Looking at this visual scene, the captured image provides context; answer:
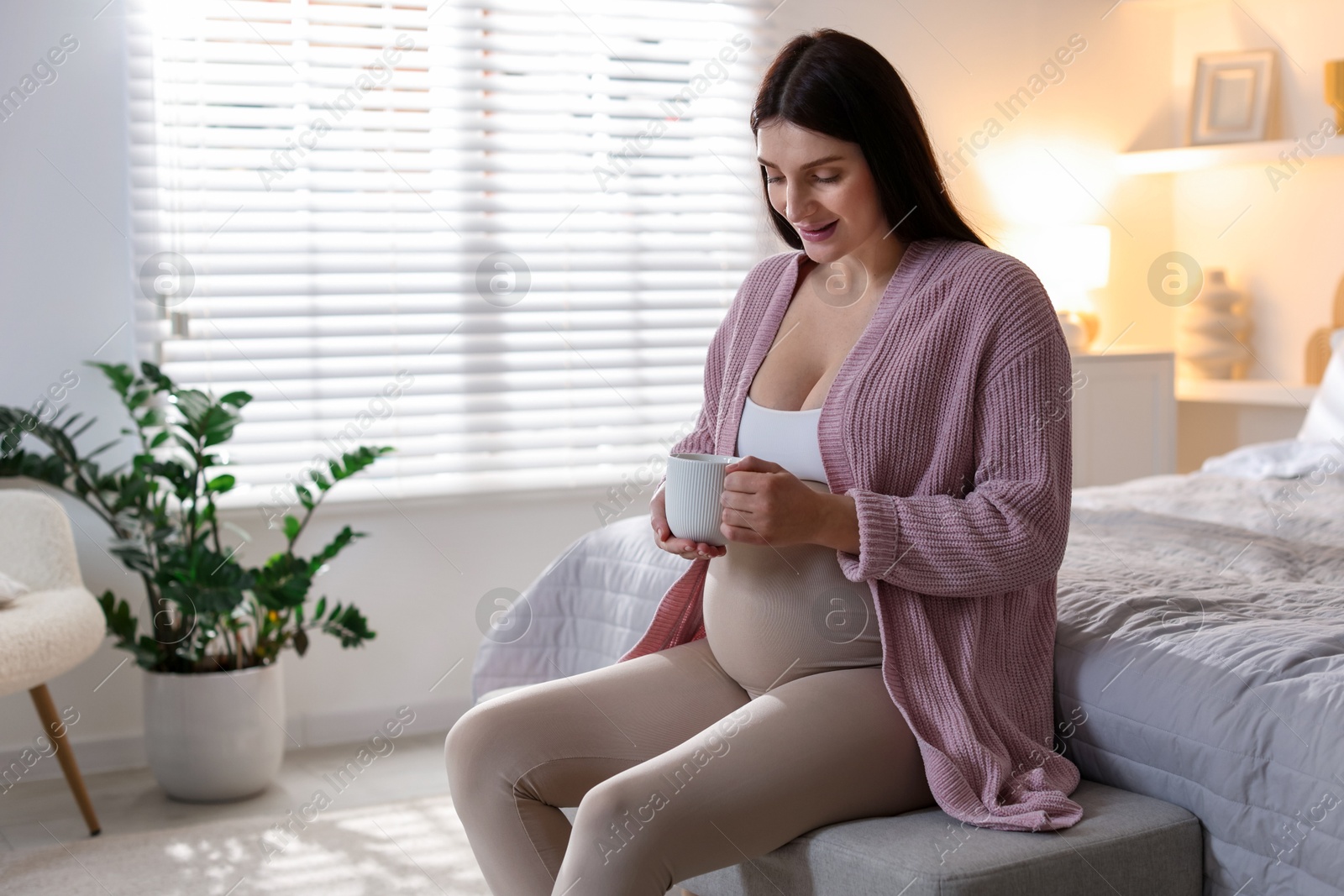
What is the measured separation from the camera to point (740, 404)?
148cm

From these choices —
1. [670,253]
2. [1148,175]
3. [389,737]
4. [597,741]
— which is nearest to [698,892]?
[597,741]

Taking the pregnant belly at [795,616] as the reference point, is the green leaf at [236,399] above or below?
above

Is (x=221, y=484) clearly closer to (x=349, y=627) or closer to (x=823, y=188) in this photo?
(x=349, y=627)

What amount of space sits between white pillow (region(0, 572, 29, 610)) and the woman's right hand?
148 cm

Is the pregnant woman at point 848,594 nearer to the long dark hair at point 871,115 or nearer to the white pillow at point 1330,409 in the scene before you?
the long dark hair at point 871,115

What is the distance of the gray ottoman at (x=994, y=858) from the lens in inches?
43.9

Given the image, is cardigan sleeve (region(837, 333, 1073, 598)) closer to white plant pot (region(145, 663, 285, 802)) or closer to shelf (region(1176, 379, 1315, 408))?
white plant pot (region(145, 663, 285, 802))

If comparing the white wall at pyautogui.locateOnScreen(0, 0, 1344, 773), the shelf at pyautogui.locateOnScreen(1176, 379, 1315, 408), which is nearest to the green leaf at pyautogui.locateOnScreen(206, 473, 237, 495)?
the white wall at pyautogui.locateOnScreen(0, 0, 1344, 773)

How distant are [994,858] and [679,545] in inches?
17.5

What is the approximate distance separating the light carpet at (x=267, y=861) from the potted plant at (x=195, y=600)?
0.18 m

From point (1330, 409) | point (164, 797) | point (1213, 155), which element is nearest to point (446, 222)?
point (164, 797)

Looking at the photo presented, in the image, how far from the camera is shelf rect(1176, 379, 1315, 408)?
3.51 m

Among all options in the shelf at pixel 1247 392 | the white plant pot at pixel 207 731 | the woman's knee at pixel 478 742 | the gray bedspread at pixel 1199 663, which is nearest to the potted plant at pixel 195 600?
the white plant pot at pixel 207 731

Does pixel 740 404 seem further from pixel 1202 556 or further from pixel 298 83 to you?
pixel 298 83
